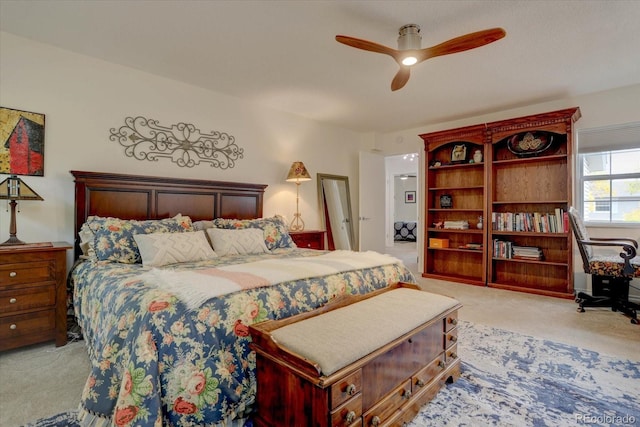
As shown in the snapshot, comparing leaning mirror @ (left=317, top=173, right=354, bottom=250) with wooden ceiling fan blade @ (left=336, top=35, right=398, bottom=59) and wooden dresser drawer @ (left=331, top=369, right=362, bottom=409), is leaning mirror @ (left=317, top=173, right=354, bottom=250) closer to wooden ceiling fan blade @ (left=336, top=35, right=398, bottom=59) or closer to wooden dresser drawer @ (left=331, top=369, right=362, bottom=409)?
wooden ceiling fan blade @ (left=336, top=35, right=398, bottom=59)

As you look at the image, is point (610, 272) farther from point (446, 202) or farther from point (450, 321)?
point (450, 321)

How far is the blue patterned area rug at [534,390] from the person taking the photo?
161 centimetres

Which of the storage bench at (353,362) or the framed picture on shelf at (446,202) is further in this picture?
the framed picture on shelf at (446,202)

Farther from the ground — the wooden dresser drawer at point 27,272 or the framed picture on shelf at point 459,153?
the framed picture on shelf at point 459,153

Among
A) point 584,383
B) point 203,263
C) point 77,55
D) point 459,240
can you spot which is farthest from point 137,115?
point 459,240

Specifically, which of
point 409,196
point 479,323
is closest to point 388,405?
point 479,323

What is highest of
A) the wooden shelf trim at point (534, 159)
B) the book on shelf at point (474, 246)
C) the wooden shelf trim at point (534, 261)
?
the wooden shelf trim at point (534, 159)

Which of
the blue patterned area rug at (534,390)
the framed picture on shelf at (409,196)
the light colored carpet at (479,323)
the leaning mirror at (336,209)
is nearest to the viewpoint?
the blue patterned area rug at (534,390)

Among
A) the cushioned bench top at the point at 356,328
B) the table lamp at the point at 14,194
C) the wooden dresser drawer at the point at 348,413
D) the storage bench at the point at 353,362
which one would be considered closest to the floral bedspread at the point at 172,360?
the storage bench at the point at 353,362

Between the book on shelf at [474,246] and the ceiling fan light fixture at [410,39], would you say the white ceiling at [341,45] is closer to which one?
the ceiling fan light fixture at [410,39]

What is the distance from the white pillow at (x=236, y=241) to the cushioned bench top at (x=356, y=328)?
4.82 feet

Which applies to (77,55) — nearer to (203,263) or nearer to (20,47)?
(20,47)

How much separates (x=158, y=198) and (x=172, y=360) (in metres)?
2.35

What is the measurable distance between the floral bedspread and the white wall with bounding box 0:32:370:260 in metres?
1.79
